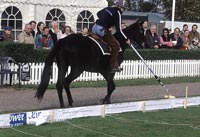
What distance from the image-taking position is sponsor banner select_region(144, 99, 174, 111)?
13.1 metres

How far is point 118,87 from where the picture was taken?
18.4 metres

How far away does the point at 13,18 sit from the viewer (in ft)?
78.0

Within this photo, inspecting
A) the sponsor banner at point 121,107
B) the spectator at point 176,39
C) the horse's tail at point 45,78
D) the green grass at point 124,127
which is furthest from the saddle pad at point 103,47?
the spectator at point 176,39

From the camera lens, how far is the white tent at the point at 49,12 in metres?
23.5

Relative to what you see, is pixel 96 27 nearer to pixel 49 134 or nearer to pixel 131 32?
pixel 131 32

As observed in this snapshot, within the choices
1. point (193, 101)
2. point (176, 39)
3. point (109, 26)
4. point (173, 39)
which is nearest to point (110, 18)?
point (109, 26)

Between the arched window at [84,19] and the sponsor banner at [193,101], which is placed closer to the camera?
the sponsor banner at [193,101]

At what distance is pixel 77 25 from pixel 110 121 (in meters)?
15.4

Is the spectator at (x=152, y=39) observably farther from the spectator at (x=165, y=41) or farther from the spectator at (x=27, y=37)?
the spectator at (x=27, y=37)

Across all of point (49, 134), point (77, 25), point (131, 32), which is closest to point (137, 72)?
point (77, 25)

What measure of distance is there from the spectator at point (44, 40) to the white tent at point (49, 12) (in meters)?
4.12

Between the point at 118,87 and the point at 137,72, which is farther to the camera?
the point at 137,72

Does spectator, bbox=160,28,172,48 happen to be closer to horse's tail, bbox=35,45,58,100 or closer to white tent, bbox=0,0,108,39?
white tent, bbox=0,0,108,39

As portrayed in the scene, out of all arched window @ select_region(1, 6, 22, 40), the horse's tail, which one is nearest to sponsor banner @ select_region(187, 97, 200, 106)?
the horse's tail
